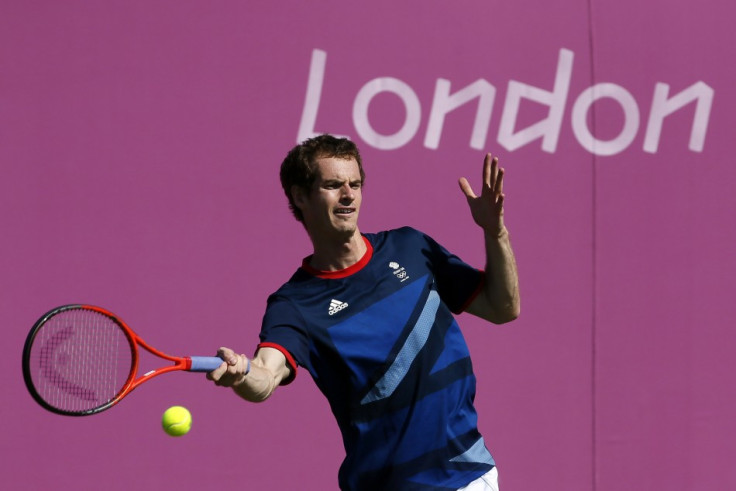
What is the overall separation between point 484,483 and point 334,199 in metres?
0.93

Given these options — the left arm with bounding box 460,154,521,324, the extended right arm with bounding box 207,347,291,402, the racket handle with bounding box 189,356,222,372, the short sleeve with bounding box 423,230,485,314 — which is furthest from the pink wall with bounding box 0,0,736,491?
the racket handle with bounding box 189,356,222,372

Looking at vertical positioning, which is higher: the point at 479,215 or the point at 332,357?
the point at 479,215

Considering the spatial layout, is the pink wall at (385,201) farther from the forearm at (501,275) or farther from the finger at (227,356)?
the finger at (227,356)

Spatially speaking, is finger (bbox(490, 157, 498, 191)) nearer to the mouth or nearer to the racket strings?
the mouth

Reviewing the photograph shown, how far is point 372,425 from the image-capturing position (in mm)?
3314

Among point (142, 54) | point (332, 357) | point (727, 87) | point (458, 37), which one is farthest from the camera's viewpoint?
point (727, 87)

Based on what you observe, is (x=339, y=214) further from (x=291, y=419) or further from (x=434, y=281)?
(x=291, y=419)

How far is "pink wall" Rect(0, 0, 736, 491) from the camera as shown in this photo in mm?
4594

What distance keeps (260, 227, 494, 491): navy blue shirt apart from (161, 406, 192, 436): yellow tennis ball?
15.9 inches

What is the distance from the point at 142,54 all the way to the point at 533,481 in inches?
97.1

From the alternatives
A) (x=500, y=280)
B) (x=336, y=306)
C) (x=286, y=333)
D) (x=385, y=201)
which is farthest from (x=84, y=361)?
(x=385, y=201)

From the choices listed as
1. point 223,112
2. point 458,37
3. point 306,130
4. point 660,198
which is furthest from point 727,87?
point 223,112

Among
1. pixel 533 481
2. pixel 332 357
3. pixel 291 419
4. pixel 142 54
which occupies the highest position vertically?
pixel 142 54

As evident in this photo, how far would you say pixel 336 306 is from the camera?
335 centimetres
